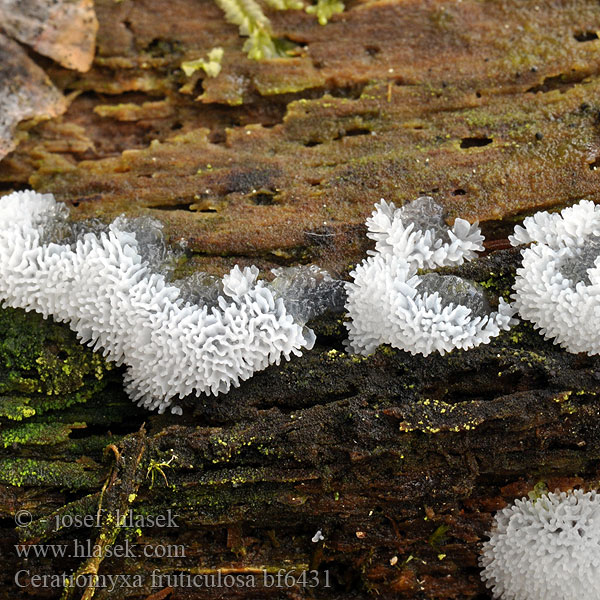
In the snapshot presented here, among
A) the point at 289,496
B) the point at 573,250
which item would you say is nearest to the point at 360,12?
the point at 573,250

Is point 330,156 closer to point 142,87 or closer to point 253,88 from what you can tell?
point 253,88

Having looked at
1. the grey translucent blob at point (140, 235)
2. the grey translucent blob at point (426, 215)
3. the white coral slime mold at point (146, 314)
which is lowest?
the white coral slime mold at point (146, 314)

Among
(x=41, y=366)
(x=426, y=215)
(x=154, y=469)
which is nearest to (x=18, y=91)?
(x=41, y=366)

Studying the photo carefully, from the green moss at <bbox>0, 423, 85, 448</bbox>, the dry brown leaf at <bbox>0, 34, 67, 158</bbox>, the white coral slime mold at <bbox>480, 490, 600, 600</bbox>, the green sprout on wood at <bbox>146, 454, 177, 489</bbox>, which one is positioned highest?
the dry brown leaf at <bbox>0, 34, 67, 158</bbox>

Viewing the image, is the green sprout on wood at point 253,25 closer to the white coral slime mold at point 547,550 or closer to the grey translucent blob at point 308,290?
the grey translucent blob at point 308,290

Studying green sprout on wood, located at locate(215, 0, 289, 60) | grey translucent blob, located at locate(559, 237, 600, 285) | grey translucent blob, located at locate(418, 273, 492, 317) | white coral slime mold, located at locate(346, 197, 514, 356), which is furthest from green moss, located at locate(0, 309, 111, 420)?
grey translucent blob, located at locate(559, 237, 600, 285)

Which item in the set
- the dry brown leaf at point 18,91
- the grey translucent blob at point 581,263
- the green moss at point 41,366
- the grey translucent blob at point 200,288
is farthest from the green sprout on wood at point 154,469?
the grey translucent blob at point 581,263

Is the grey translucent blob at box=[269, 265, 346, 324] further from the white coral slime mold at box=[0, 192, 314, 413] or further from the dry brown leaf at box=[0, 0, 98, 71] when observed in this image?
the dry brown leaf at box=[0, 0, 98, 71]

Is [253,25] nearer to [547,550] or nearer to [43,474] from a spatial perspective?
[43,474]
